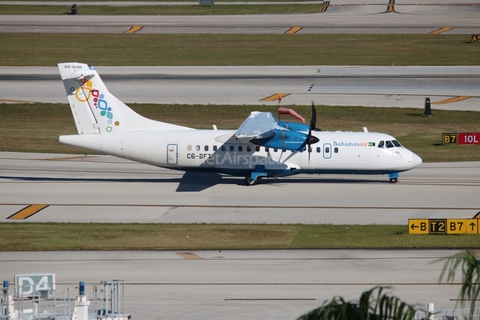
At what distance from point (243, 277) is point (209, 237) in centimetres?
602

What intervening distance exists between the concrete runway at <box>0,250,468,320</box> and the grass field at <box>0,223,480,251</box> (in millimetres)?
817

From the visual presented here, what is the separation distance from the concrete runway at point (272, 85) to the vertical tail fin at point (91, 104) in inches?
909

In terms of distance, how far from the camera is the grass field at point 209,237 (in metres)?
30.8

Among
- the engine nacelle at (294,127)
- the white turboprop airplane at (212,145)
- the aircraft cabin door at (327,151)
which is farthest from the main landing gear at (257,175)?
the aircraft cabin door at (327,151)

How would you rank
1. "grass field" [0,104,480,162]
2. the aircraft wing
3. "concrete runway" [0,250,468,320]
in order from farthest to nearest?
1. "grass field" [0,104,480,162]
2. the aircraft wing
3. "concrete runway" [0,250,468,320]

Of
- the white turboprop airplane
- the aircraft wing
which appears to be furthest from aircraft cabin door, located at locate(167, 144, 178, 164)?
the aircraft wing

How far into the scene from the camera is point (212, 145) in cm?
4156

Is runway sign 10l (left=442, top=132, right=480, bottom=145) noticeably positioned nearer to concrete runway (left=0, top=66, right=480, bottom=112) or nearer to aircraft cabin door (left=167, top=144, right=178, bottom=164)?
concrete runway (left=0, top=66, right=480, bottom=112)

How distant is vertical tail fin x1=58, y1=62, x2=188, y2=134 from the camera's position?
40.6 m

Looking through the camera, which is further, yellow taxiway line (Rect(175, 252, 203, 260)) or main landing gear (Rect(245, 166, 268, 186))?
main landing gear (Rect(245, 166, 268, 186))

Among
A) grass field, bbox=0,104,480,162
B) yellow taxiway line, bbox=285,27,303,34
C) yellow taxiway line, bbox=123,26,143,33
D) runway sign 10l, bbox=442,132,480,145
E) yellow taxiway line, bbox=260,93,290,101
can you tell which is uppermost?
yellow taxiway line, bbox=123,26,143,33

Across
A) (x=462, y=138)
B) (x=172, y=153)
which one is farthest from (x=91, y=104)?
(x=462, y=138)

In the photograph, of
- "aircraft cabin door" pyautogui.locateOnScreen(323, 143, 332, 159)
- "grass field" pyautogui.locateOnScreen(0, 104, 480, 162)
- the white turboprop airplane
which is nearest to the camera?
the white turboprop airplane

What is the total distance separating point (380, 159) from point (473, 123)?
67.7 ft
